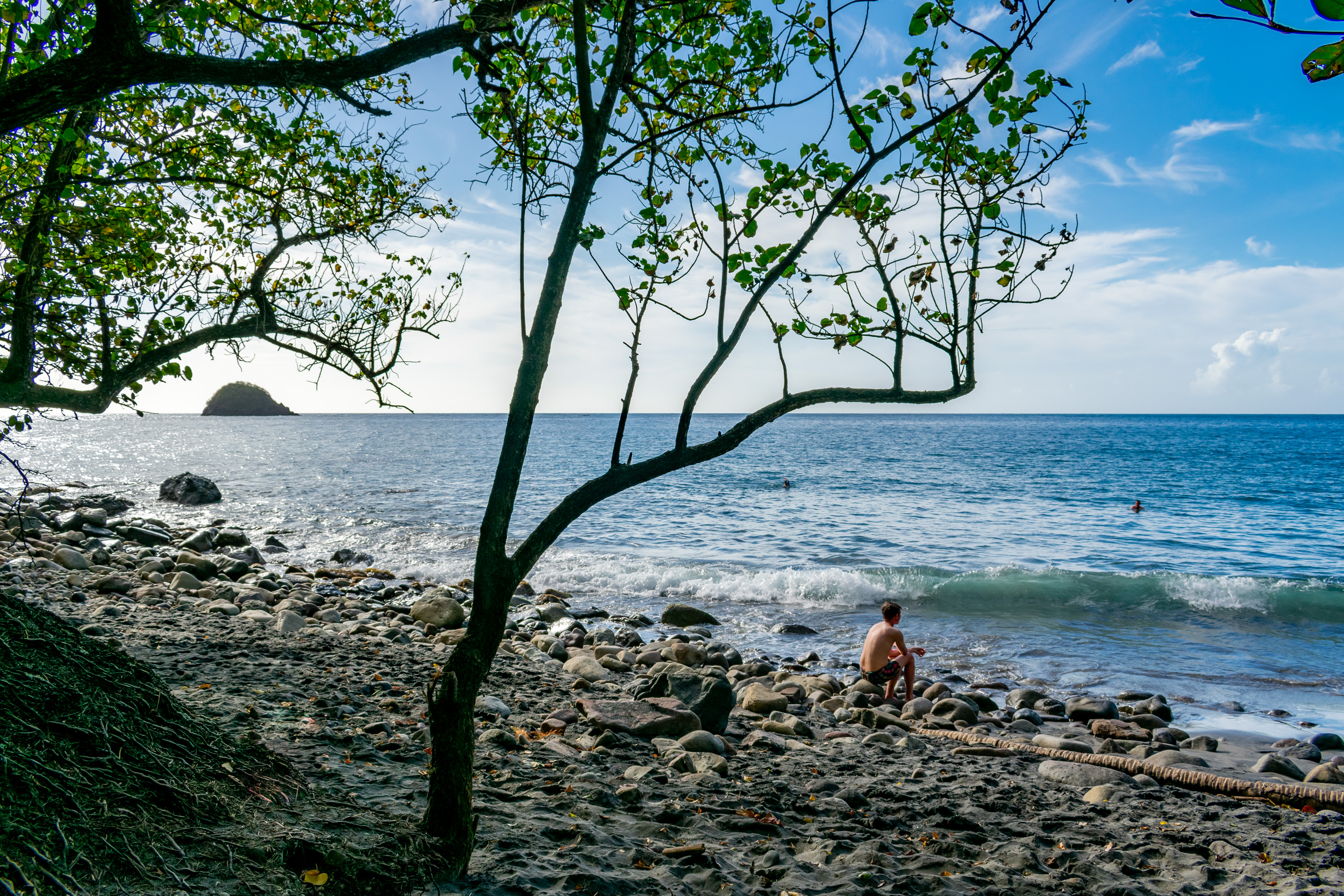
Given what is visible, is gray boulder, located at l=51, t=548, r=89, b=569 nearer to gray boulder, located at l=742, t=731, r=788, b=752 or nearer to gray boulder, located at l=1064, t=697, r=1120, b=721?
gray boulder, located at l=742, t=731, r=788, b=752

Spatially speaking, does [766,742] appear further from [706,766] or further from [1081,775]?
[1081,775]

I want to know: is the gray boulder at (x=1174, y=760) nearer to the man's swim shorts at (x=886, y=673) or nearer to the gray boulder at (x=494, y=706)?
the man's swim shorts at (x=886, y=673)

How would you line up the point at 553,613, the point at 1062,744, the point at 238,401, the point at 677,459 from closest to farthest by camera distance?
the point at 677,459
the point at 1062,744
the point at 553,613
the point at 238,401

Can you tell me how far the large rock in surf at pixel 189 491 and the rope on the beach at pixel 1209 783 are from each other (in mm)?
29873

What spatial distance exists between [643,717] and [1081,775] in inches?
157

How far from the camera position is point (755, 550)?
2016cm

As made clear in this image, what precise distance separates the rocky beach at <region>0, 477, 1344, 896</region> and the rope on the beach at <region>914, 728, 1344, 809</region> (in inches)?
0.8

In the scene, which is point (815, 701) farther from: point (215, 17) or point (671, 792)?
point (215, 17)

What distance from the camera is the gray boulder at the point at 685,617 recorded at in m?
13.2

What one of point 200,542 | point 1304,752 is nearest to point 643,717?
point 1304,752

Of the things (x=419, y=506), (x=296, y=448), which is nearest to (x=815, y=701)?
(x=419, y=506)

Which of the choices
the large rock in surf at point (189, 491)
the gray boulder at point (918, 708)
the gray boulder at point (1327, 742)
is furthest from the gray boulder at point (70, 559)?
the large rock in surf at point (189, 491)

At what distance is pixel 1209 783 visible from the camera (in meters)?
6.25

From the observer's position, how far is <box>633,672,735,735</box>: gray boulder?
7.16 m
